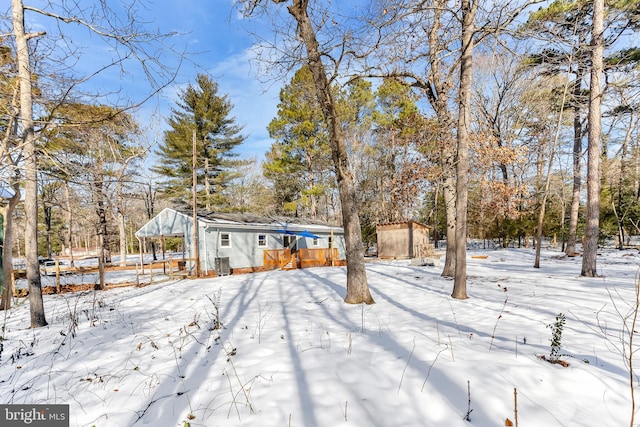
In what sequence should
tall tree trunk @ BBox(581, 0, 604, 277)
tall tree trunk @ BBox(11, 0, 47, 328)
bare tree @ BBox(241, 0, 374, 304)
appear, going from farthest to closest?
tall tree trunk @ BBox(581, 0, 604, 277), bare tree @ BBox(241, 0, 374, 304), tall tree trunk @ BBox(11, 0, 47, 328)

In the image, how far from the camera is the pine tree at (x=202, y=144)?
76.6 feet

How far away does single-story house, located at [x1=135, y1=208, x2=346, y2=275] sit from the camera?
603 inches

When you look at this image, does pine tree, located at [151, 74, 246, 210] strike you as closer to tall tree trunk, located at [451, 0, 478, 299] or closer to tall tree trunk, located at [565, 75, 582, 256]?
tall tree trunk, located at [451, 0, 478, 299]

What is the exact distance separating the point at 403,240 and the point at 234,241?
11.6 metres

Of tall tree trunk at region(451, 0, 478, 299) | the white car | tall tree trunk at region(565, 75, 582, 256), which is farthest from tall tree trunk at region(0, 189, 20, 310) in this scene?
tall tree trunk at region(565, 75, 582, 256)

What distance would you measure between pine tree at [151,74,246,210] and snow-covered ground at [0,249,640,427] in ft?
61.9

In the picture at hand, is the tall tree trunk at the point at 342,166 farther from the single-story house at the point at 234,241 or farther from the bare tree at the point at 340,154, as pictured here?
the single-story house at the point at 234,241

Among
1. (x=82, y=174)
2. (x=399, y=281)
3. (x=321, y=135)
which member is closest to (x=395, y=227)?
(x=321, y=135)

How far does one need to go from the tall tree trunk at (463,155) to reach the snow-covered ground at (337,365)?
1.84 feet

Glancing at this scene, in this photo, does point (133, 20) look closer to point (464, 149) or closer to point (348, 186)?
point (348, 186)

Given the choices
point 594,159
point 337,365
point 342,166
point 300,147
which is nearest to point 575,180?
point 594,159

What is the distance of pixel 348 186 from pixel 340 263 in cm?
1306

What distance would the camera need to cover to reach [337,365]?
10.3ft

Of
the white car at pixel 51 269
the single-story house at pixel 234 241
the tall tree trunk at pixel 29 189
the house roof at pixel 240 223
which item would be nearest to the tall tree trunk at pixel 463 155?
the tall tree trunk at pixel 29 189
